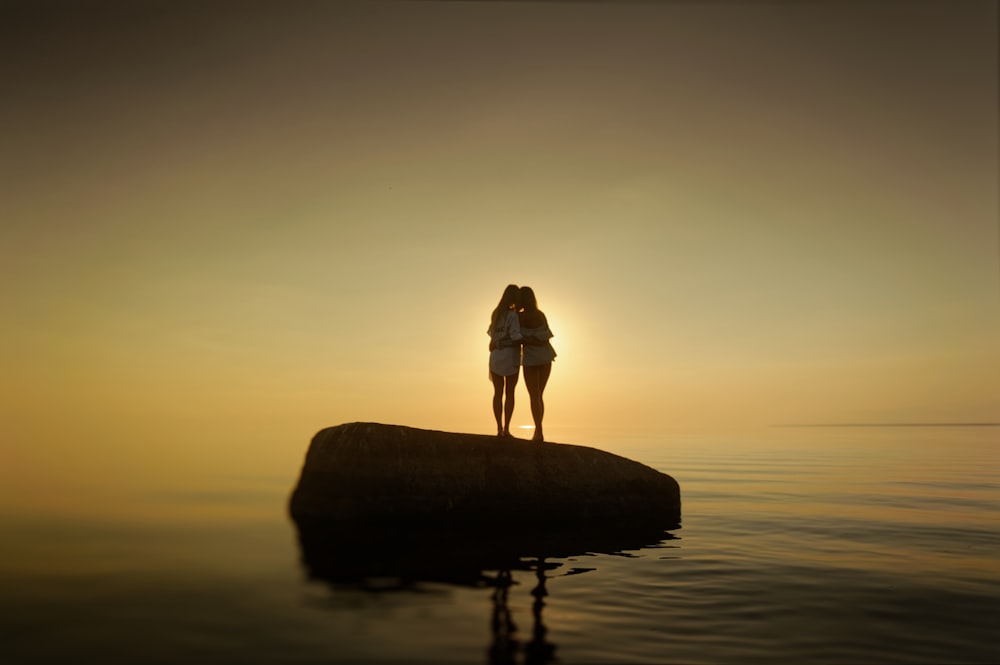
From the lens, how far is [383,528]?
9.98 meters

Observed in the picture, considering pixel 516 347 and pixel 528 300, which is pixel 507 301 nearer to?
pixel 528 300

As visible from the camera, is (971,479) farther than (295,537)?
Yes

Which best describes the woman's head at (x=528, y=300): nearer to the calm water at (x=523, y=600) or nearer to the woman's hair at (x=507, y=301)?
the woman's hair at (x=507, y=301)

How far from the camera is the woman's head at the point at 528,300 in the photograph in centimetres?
A: 1166

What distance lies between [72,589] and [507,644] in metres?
4.84

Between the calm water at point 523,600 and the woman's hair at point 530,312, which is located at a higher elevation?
the woman's hair at point 530,312

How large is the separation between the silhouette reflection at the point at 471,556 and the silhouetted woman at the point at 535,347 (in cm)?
222

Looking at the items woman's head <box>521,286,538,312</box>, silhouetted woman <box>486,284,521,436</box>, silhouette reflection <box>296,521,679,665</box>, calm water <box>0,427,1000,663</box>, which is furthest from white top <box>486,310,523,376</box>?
calm water <box>0,427,1000,663</box>

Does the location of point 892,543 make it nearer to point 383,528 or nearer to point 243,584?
point 383,528

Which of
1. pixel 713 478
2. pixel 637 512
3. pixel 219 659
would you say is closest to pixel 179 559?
pixel 219 659

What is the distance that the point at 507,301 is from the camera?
11688 mm

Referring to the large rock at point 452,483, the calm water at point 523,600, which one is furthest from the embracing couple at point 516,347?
the calm water at point 523,600

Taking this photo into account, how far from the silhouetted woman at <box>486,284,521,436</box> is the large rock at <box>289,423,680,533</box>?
2.35 ft

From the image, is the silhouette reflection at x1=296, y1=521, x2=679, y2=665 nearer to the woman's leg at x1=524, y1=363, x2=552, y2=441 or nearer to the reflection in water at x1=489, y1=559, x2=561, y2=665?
the reflection in water at x1=489, y1=559, x2=561, y2=665
